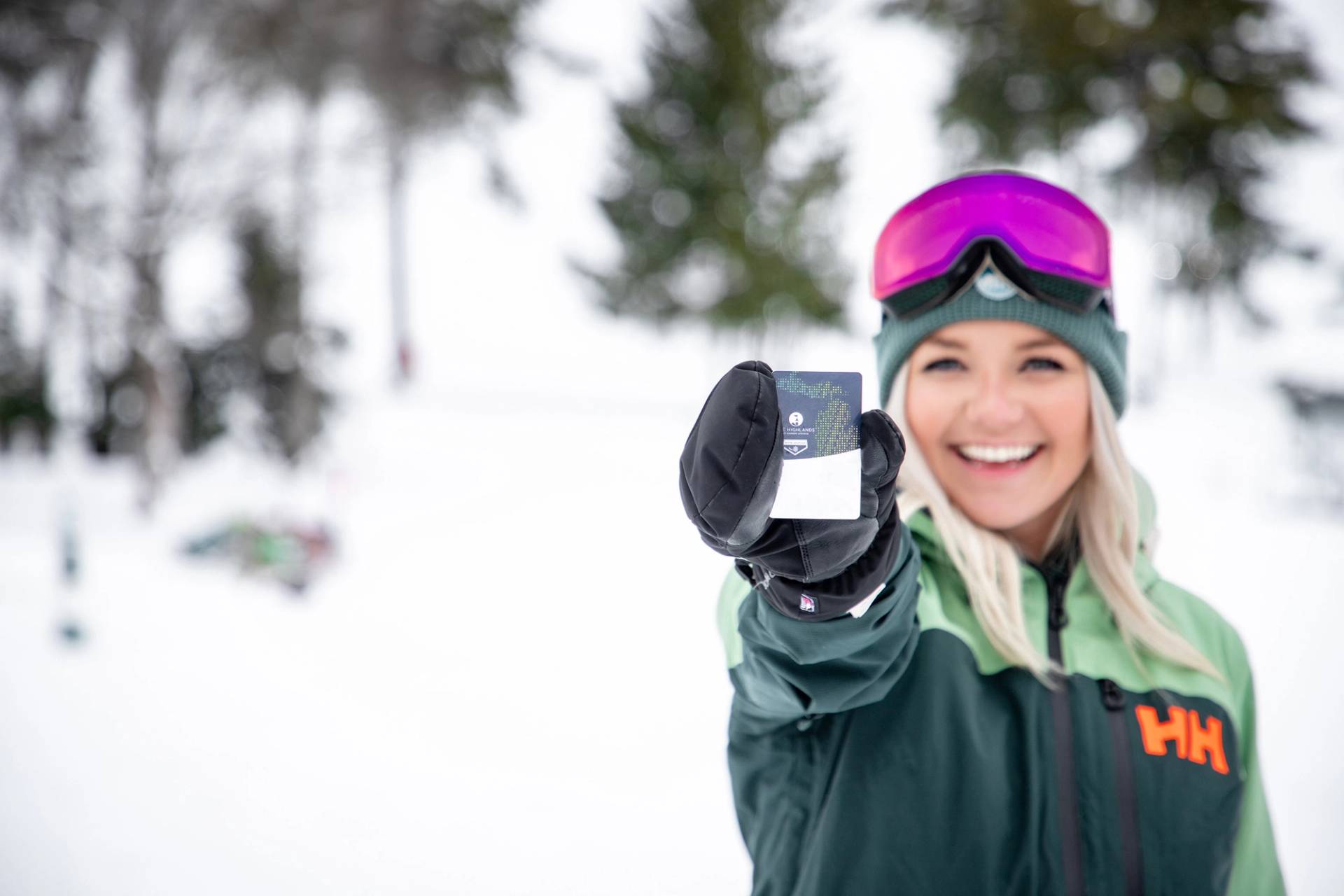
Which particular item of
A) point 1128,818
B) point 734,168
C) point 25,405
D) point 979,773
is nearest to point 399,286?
point 25,405

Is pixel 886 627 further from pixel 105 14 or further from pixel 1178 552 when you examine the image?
pixel 105 14

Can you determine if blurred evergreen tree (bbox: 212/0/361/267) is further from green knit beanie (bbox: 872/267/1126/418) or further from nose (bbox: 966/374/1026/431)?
nose (bbox: 966/374/1026/431)

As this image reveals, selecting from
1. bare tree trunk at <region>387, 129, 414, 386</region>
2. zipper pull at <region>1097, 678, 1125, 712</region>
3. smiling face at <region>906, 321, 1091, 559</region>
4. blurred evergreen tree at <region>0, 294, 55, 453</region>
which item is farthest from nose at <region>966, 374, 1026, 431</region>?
bare tree trunk at <region>387, 129, 414, 386</region>

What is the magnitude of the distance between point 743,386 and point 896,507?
0.29 metres

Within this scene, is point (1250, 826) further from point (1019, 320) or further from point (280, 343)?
point (280, 343)

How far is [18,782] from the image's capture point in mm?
2881

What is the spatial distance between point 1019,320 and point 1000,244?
0.41 ft

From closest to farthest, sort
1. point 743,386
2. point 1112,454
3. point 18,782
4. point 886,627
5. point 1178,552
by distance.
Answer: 1. point 743,386
2. point 886,627
3. point 1112,454
4. point 18,782
5. point 1178,552

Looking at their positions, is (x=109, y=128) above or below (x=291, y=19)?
below

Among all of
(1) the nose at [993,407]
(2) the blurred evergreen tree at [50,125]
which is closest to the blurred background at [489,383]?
(2) the blurred evergreen tree at [50,125]

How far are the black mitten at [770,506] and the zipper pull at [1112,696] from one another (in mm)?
492

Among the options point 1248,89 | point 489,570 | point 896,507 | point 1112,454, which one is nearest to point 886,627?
point 896,507

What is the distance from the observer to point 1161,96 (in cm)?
855

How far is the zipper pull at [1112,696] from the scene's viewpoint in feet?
3.71
